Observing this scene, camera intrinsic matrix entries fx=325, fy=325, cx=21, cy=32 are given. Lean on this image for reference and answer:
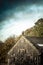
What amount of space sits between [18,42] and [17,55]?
0.83 metres

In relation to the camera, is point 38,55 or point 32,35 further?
point 32,35

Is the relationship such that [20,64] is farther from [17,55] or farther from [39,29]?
[39,29]

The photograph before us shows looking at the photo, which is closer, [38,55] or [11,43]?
[38,55]

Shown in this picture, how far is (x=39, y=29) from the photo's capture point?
19484mm

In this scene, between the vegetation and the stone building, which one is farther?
the vegetation

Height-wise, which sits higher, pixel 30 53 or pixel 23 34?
pixel 23 34

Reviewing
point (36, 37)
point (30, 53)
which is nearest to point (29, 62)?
point (30, 53)

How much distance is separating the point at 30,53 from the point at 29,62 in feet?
1.73

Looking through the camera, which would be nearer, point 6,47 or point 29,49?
point 29,49

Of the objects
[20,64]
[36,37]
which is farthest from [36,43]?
[20,64]

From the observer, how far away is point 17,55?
64.4ft

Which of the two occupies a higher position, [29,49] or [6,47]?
[6,47]

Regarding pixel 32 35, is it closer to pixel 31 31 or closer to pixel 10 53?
pixel 31 31

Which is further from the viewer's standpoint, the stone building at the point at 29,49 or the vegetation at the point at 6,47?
the vegetation at the point at 6,47
